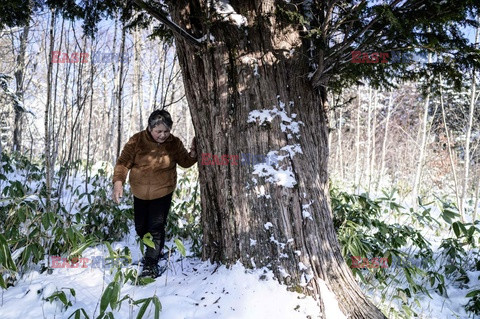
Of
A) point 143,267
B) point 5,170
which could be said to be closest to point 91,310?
point 143,267

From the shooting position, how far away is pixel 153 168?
2633mm

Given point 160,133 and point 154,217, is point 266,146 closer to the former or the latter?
point 160,133

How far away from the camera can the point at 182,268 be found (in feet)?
8.36

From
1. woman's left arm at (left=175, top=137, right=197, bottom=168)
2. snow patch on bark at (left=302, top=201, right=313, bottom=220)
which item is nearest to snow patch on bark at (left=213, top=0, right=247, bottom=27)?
woman's left arm at (left=175, top=137, right=197, bottom=168)

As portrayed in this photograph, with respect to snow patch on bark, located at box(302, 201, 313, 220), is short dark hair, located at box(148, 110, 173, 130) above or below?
above

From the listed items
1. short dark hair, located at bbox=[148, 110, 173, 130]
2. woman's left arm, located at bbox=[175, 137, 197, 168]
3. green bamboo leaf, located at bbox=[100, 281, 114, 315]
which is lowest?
green bamboo leaf, located at bbox=[100, 281, 114, 315]

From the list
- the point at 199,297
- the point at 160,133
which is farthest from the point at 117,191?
the point at 199,297

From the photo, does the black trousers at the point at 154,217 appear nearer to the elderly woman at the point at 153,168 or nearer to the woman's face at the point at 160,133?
the elderly woman at the point at 153,168

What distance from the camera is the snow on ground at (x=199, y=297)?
1.79 meters

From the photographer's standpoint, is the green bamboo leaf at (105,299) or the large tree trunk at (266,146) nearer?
the green bamboo leaf at (105,299)

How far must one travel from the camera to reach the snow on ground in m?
1.79

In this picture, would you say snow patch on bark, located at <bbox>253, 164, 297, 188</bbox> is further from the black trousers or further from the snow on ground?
the black trousers

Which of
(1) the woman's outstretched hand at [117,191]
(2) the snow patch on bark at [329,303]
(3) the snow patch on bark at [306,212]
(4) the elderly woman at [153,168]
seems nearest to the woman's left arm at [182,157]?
(4) the elderly woman at [153,168]

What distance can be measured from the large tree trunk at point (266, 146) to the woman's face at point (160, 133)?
0.43 meters
